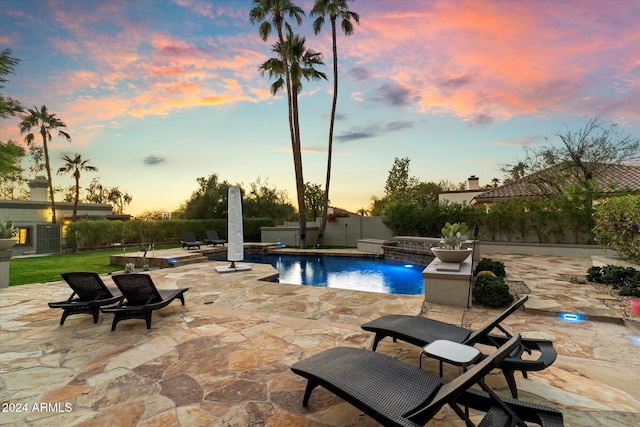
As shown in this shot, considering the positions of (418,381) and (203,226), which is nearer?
(418,381)

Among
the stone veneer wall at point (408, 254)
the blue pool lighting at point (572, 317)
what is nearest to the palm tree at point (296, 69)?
the stone veneer wall at point (408, 254)

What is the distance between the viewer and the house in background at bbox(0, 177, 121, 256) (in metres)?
18.0

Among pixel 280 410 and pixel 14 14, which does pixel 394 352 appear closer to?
pixel 280 410

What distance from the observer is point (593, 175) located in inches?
614

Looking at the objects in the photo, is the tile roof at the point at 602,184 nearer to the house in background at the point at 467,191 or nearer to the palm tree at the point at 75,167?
the house in background at the point at 467,191

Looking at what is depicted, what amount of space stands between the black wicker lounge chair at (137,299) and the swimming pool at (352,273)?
5552 mm

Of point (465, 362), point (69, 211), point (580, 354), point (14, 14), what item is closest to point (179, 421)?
point (465, 362)

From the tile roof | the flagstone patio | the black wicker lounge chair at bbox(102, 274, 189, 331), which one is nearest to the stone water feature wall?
the flagstone patio

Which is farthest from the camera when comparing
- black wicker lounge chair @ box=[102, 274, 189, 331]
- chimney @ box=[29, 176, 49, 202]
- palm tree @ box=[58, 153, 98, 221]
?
chimney @ box=[29, 176, 49, 202]

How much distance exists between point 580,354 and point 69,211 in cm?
3076

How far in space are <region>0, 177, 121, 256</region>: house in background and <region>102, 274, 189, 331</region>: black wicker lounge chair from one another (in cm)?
1847

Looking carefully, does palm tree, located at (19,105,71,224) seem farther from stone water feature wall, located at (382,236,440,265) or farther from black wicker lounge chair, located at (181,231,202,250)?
stone water feature wall, located at (382,236,440,265)

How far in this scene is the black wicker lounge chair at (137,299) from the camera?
174 inches

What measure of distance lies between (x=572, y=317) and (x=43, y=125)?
30.3m
